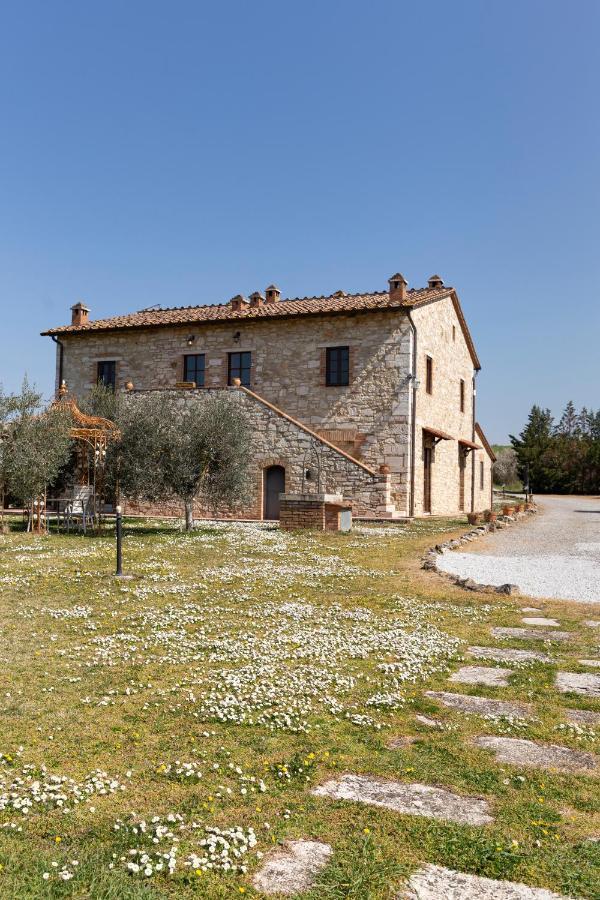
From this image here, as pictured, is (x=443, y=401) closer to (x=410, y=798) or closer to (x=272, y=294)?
(x=272, y=294)

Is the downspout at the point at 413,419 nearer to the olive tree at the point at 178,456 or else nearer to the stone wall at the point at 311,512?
the stone wall at the point at 311,512

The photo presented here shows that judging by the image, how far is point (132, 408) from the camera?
18797 mm

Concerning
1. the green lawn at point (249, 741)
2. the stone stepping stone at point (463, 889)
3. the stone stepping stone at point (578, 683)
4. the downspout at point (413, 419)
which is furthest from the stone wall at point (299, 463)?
the stone stepping stone at point (463, 889)

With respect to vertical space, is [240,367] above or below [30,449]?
above

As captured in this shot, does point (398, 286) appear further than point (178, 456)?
Yes

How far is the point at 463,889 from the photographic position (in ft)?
9.13

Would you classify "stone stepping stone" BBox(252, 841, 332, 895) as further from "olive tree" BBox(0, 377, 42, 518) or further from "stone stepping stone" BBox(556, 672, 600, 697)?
"olive tree" BBox(0, 377, 42, 518)

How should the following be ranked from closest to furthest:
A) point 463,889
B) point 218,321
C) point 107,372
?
point 463,889
point 218,321
point 107,372

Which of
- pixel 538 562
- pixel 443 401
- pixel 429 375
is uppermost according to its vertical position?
pixel 429 375

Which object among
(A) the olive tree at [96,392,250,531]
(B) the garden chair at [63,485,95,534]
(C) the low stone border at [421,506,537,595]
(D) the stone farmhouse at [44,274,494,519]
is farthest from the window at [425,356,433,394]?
(B) the garden chair at [63,485,95,534]

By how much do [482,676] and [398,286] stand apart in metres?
20.7

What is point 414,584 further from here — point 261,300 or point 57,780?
point 261,300

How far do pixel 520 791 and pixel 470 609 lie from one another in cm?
498

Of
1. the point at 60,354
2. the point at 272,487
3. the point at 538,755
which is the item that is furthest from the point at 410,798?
the point at 60,354
